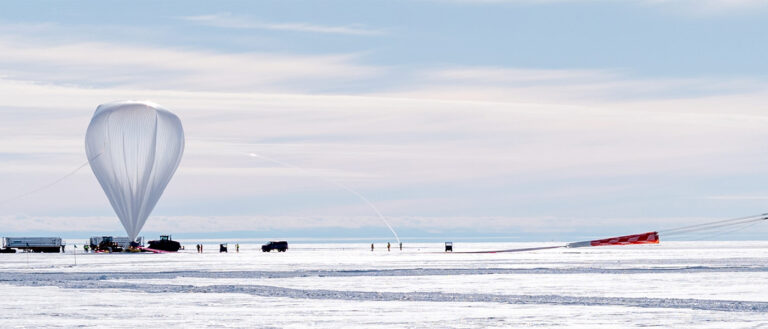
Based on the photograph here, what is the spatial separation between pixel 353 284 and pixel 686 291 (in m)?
13.1

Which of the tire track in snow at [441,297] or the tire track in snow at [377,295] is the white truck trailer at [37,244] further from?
the tire track in snow at [441,297]

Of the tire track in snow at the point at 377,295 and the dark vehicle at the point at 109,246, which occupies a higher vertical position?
the dark vehicle at the point at 109,246

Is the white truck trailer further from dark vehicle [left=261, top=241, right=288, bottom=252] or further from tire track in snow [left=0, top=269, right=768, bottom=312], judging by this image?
tire track in snow [left=0, top=269, right=768, bottom=312]

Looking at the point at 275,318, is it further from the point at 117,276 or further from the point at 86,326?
the point at 117,276

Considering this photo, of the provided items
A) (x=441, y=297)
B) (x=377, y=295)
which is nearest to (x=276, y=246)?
(x=377, y=295)

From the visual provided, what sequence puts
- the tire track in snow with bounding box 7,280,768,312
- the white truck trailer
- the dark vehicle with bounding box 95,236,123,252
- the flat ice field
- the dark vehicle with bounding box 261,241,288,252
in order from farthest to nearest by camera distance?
the white truck trailer < the dark vehicle with bounding box 261,241,288,252 < the dark vehicle with bounding box 95,236,123,252 < the tire track in snow with bounding box 7,280,768,312 < the flat ice field

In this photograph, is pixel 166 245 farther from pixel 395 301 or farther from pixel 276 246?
pixel 395 301

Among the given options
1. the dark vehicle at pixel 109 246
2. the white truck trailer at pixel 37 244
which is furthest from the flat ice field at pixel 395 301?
the white truck trailer at pixel 37 244

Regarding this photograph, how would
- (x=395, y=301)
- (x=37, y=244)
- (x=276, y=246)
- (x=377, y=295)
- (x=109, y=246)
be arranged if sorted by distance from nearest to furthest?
1. (x=395, y=301)
2. (x=377, y=295)
3. (x=109, y=246)
4. (x=276, y=246)
5. (x=37, y=244)

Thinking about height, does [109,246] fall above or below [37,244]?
below

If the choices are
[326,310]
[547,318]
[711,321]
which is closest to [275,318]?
[326,310]

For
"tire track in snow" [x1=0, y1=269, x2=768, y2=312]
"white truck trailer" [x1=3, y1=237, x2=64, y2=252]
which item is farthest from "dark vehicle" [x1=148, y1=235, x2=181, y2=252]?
"tire track in snow" [x1=0, y1=269, x2=768, y2=312]

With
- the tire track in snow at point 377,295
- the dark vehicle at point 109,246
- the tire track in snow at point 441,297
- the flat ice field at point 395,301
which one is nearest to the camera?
the flat ice field at point 395,301

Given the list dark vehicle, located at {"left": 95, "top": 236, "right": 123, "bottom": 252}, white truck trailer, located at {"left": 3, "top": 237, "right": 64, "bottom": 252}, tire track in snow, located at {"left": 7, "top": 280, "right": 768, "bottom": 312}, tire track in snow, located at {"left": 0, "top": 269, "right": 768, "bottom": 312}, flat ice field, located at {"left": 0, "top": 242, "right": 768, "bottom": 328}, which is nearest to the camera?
flat ice field, located at {"left": 0, "top": 242, "right": 768, "bottom": 328}
